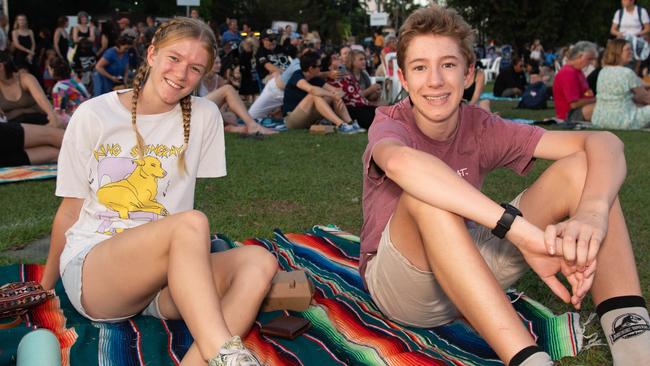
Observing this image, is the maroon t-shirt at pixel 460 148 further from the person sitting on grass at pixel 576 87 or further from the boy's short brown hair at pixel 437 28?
the person sitting on grass at pixel 576 87

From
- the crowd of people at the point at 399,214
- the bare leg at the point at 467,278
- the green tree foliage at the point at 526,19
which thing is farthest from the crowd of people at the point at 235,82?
the green tree foliage at the point at 526,19

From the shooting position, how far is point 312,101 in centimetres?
1092

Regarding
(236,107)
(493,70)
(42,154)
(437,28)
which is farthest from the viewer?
(493,70)

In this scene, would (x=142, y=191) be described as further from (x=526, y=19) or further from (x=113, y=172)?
(x=526, y=19)

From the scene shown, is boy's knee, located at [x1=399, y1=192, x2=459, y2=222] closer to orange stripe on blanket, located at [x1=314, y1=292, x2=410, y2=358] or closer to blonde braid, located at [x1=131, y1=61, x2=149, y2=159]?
orange stripe on blanket, located at [x1=314, y1=292, x2=410, y2=358]

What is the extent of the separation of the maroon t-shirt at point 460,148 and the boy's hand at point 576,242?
0.71 meters

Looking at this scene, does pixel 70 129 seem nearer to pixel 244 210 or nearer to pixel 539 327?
pixel 539 327

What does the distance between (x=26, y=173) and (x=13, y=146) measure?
682 mm

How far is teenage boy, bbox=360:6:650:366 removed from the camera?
2398mm

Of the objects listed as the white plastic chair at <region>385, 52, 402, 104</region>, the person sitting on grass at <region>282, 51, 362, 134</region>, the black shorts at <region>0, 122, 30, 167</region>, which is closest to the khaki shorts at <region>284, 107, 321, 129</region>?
the person sitting on grass at <region>282, 51, 362, 134</region>

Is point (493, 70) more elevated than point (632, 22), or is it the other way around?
point (632, 22)

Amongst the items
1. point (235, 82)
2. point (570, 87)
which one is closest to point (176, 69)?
point (570, 87)

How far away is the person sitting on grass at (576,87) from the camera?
11.4 metres

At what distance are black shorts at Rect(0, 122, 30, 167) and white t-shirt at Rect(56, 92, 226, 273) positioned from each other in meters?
4.67
